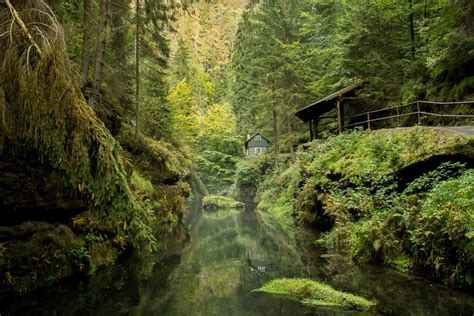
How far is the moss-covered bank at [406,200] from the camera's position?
7.35 meters

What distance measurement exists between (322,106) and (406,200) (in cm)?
1135

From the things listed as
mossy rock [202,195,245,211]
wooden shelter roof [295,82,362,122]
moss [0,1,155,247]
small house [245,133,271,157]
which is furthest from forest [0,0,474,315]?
small house [245,133,271,157]

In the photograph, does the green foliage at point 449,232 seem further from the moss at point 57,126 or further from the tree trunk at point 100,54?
the tree trunk at point 100,54

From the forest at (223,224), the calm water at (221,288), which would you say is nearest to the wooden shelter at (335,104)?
the forest at (223,224)

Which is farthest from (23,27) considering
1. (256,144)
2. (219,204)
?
(256,144)

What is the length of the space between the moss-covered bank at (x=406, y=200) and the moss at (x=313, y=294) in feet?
7.03

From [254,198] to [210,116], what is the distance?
15742 millimetres

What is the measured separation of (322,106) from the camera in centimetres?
2019

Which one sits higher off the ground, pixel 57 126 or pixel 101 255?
pixel 57 126

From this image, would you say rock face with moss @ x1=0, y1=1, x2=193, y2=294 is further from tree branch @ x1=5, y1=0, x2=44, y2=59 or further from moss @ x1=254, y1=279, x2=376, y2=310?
moss @ x1=254, y1=279, x2=376, y2=310

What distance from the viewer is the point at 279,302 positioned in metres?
7.20

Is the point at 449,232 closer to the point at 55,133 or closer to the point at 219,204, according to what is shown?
the point at 55,133

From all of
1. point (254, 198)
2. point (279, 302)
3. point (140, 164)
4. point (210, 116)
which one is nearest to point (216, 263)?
point (279, 302)

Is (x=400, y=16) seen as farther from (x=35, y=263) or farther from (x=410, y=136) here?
(x=35, y=263)
